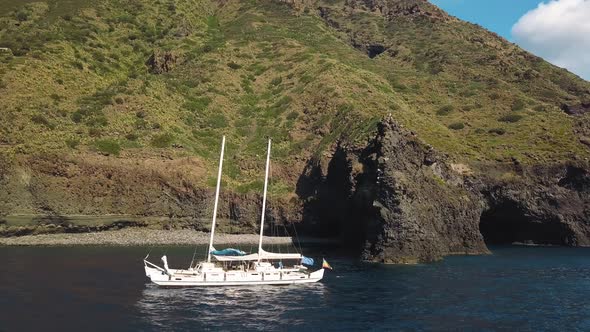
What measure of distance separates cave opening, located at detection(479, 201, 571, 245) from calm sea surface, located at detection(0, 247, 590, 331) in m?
28.4

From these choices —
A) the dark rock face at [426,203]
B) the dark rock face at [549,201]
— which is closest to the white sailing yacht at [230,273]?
the dark rock face at [426,203]

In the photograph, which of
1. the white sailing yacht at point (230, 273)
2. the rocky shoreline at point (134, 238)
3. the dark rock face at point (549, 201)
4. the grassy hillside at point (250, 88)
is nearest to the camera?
the white sailing yacht at point (230, 273)

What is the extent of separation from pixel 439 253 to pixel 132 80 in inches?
3278

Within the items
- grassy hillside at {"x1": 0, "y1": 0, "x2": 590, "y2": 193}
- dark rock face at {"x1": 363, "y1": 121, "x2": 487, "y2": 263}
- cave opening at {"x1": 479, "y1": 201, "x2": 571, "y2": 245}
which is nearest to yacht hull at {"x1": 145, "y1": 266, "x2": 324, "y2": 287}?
dark rock face at {"x1": 363, "y1": 121, "x2": 487, "y2": 263}

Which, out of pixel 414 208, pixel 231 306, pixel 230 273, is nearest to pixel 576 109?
pixel 414 208

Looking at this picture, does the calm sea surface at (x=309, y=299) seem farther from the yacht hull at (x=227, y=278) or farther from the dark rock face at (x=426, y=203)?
the dark rock face at (x=426, y=203)

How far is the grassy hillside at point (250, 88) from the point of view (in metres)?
101

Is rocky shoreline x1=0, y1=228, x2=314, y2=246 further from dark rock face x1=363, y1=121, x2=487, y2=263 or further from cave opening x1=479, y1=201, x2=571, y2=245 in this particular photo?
cave opening x1=479, y1=201, x2=571, y2=245

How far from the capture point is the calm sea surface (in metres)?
38.7

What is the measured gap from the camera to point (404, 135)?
8250 centimetres

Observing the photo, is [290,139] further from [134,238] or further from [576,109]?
[576,109]

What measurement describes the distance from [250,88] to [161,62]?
95.8 ft

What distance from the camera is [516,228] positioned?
331 ft

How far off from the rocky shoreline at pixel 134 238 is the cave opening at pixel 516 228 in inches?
1385
